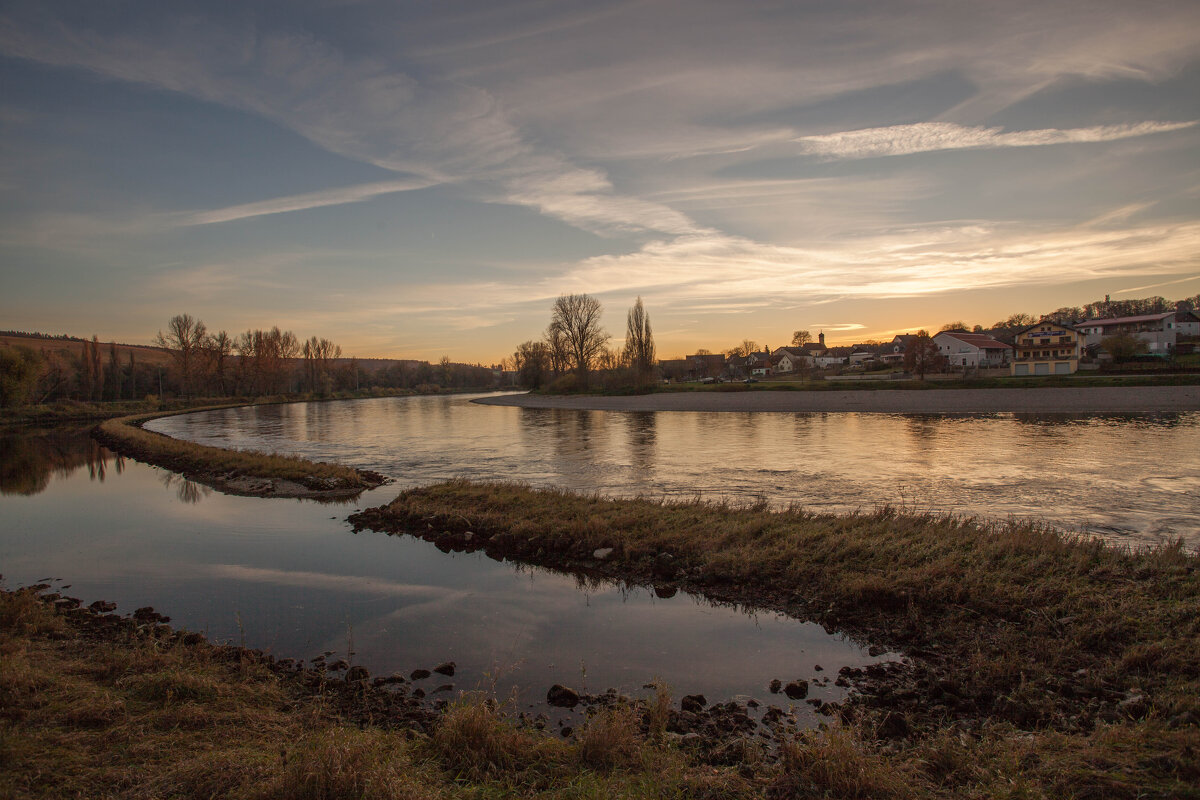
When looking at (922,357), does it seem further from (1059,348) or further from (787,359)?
(787,359)

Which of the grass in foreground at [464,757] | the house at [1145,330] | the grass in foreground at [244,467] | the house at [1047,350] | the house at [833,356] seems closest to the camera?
the grass in foreground at [464,757]

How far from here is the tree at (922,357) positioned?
66188 mm

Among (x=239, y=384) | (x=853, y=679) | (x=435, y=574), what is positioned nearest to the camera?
(x=853, y=679)

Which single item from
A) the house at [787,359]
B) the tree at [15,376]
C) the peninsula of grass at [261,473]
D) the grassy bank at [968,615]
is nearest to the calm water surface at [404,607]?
the grassy bank at [968,615]

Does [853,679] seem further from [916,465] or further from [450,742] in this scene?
[916,465]

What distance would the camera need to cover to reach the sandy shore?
3644 centimetres

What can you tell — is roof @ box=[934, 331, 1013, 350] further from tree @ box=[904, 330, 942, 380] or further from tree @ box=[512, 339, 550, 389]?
tree @ box=[512, 339, 550, 389]

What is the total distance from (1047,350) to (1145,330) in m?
19.2

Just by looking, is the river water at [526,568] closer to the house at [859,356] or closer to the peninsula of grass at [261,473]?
the peninsula of grass at [261,473]

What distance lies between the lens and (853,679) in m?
5.98

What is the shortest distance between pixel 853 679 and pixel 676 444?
20.7m

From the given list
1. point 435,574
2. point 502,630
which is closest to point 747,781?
point 502,630

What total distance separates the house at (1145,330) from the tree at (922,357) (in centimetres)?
2361

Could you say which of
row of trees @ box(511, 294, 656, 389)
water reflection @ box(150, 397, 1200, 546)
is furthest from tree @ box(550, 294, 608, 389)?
water reflection @ box(150, 397, 1200, 546)
